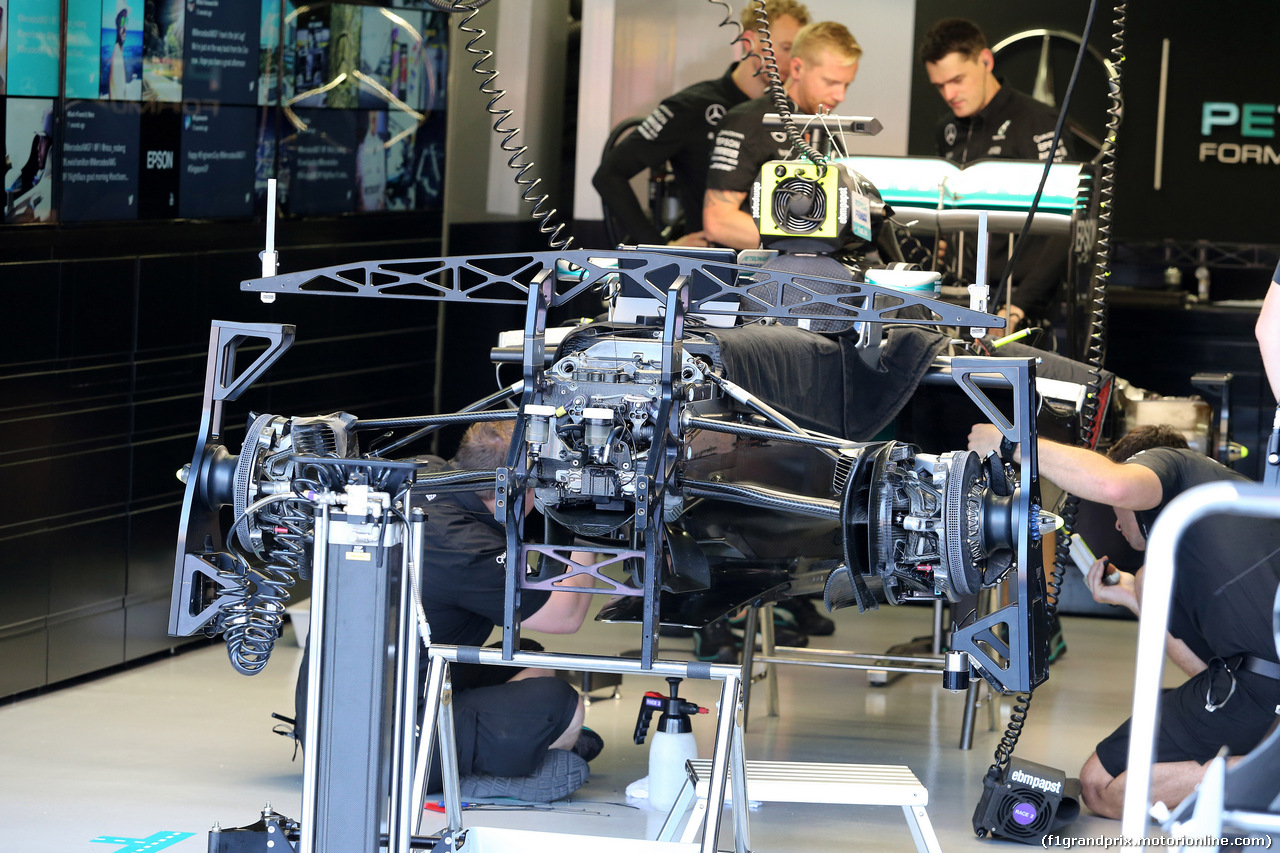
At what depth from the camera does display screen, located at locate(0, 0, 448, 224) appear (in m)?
5.18

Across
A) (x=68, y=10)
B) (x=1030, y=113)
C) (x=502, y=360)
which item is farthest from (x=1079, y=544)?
(x=68, y=10)

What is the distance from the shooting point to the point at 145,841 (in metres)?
3.94

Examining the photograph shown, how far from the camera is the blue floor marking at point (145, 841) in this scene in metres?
3.87

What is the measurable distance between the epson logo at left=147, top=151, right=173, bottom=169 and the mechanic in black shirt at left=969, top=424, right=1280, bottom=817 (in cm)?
327

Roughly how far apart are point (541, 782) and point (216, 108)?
2982 mm

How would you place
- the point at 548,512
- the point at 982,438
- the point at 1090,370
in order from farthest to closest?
the point at 1090,370 → the point at 982,438 → the point at 548,512

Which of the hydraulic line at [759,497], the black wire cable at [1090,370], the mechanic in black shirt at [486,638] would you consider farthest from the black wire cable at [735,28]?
the hydraulic line at [759,497]

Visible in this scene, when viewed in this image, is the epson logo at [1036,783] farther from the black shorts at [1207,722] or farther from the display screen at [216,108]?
the display screen at [216,108]

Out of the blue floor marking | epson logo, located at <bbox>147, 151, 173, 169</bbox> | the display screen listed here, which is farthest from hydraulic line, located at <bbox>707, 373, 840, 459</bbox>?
epson logo, located at <bbox>147, 151, 173, 169</bbox>

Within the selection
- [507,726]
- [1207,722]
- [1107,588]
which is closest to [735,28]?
[1107,588]

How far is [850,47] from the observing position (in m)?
6.28

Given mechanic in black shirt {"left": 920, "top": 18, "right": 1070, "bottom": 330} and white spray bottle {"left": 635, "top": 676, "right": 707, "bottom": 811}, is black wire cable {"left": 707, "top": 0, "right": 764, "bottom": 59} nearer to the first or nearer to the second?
mechanic in black shirt {"left": 920, "top": 18, "right": 1070, "bottom": 330}

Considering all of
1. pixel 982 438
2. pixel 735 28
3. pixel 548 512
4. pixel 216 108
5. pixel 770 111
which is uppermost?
pixel 735 28

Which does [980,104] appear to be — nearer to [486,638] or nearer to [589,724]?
[589,724]
